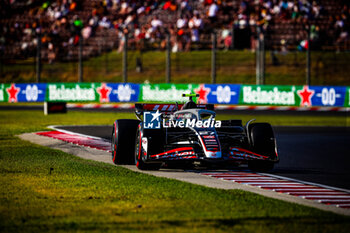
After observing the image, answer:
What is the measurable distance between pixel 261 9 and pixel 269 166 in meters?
25.4

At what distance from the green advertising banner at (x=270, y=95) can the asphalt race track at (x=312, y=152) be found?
4010 mm

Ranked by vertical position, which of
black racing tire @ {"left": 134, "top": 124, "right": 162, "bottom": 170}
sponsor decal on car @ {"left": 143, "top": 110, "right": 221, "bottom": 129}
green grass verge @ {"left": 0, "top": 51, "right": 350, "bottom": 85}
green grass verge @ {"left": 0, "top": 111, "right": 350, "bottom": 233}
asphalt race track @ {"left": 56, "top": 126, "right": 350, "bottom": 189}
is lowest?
asphalt race track @ {"left": 56, "top": 126, "right": 350, "bottom": 189}

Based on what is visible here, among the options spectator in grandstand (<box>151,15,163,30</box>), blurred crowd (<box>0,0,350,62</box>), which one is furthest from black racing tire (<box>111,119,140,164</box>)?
spectator in grandstand (<box>151,15,163,30</box>)

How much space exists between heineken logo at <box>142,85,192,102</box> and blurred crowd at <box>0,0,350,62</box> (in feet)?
23.7

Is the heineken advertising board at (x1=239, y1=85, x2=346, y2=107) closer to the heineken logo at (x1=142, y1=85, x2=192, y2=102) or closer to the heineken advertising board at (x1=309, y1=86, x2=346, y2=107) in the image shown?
the heineken advertising board at (x1=309, y1=86, x2=346, y2=107)

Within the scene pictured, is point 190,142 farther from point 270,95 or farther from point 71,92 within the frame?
point 71,92

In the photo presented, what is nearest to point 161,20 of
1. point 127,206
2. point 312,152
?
point 312,152

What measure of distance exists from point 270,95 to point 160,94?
438 cm

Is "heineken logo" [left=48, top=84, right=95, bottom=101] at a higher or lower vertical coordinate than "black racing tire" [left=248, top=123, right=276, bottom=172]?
higher

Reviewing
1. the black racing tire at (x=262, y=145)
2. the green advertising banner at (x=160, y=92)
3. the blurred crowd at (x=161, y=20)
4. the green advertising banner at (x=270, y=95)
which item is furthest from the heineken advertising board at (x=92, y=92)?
the black racing tire at (x=262, y=145)

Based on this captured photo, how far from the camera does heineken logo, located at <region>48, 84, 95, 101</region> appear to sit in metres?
26.4

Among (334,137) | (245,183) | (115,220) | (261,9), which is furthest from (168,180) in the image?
(261,9)

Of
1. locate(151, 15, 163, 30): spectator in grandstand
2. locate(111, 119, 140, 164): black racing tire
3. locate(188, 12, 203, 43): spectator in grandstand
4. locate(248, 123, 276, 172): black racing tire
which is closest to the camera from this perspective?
locate(248, 123, 276, 172): black racing tire

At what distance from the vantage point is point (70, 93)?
87.1 feet
